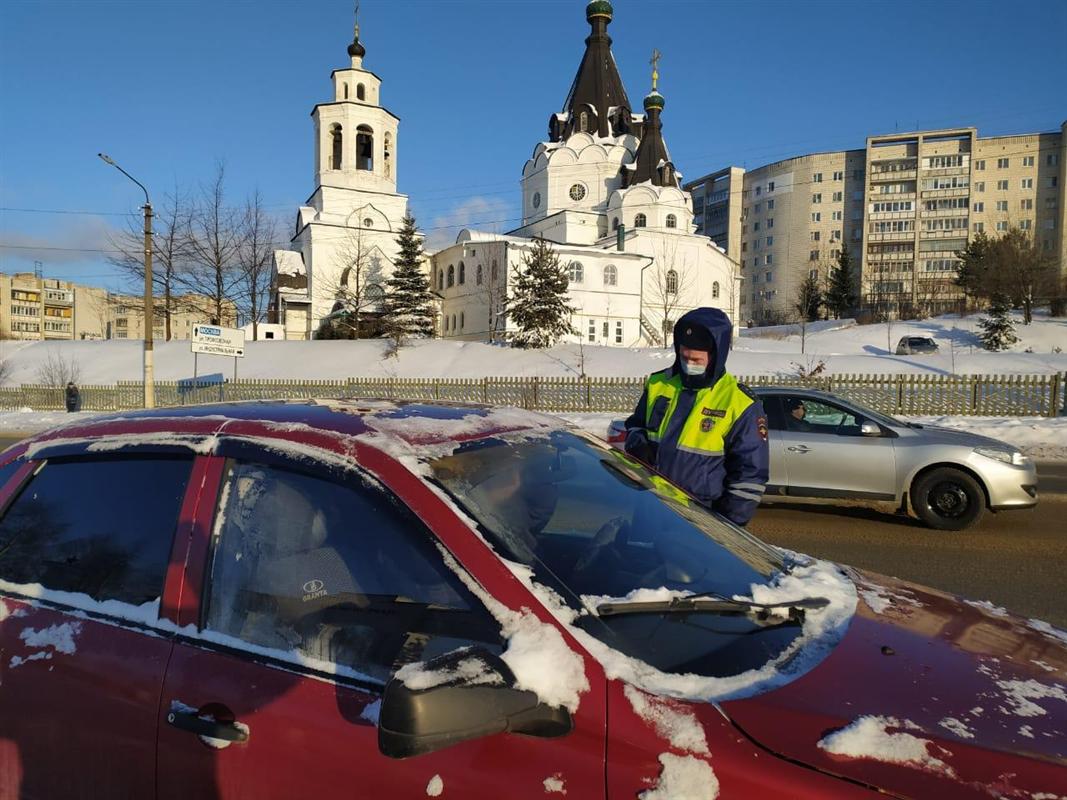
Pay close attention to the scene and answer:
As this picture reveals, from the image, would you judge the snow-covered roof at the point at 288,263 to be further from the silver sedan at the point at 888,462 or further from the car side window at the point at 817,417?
the silver sedan at the point at 888,462

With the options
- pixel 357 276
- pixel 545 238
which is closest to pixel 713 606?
pixel 357 276

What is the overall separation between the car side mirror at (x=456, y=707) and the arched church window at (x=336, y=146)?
57807 mm

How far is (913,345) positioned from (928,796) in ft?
157

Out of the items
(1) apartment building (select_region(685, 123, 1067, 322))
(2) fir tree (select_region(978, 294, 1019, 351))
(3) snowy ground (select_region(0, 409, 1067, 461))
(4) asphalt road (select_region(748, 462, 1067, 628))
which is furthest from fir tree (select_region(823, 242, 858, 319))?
(4) asphalt road (select_region(748, 462, 1067, 628))

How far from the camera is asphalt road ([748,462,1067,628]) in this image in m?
5.38

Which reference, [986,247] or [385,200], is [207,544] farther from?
[986,247]

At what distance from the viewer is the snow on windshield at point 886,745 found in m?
1.37

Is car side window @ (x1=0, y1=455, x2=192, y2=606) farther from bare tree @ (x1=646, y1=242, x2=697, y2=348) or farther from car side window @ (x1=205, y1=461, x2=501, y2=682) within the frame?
bare tree @ (x1=646, y1=242, x2=697, y2=348)

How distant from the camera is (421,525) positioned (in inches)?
70.5

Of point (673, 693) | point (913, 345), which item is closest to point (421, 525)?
point (673, 693)

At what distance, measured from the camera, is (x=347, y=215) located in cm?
5450

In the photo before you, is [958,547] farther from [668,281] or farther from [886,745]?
[668,281]

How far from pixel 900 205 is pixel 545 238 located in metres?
60.9

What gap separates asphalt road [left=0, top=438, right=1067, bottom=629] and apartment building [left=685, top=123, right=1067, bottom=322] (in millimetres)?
82532
